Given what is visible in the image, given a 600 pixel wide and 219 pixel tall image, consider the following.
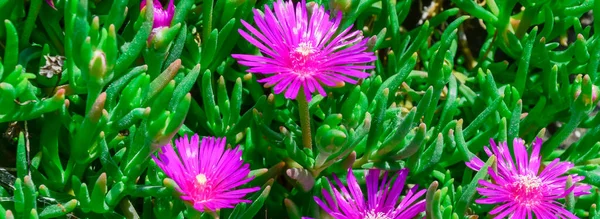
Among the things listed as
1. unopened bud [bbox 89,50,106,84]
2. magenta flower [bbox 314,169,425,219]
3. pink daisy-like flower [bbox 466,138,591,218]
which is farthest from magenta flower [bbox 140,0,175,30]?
pink daisy-like flower [bbox 466,138,591,218]

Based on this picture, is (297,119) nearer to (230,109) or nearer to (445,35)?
(230,109)

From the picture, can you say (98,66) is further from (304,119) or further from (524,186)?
(524,186)

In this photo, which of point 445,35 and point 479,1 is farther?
point 479,1

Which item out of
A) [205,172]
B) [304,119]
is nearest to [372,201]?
[304,119]

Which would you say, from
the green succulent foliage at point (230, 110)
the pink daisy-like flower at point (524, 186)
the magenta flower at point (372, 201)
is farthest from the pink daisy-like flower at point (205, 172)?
the pink daisy-like flower at point (524, 186)

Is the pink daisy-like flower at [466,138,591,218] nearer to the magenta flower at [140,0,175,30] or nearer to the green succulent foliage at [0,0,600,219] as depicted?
the green succulent foliage at [0,0,600,219]

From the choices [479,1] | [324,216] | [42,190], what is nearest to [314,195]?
[324,216]
